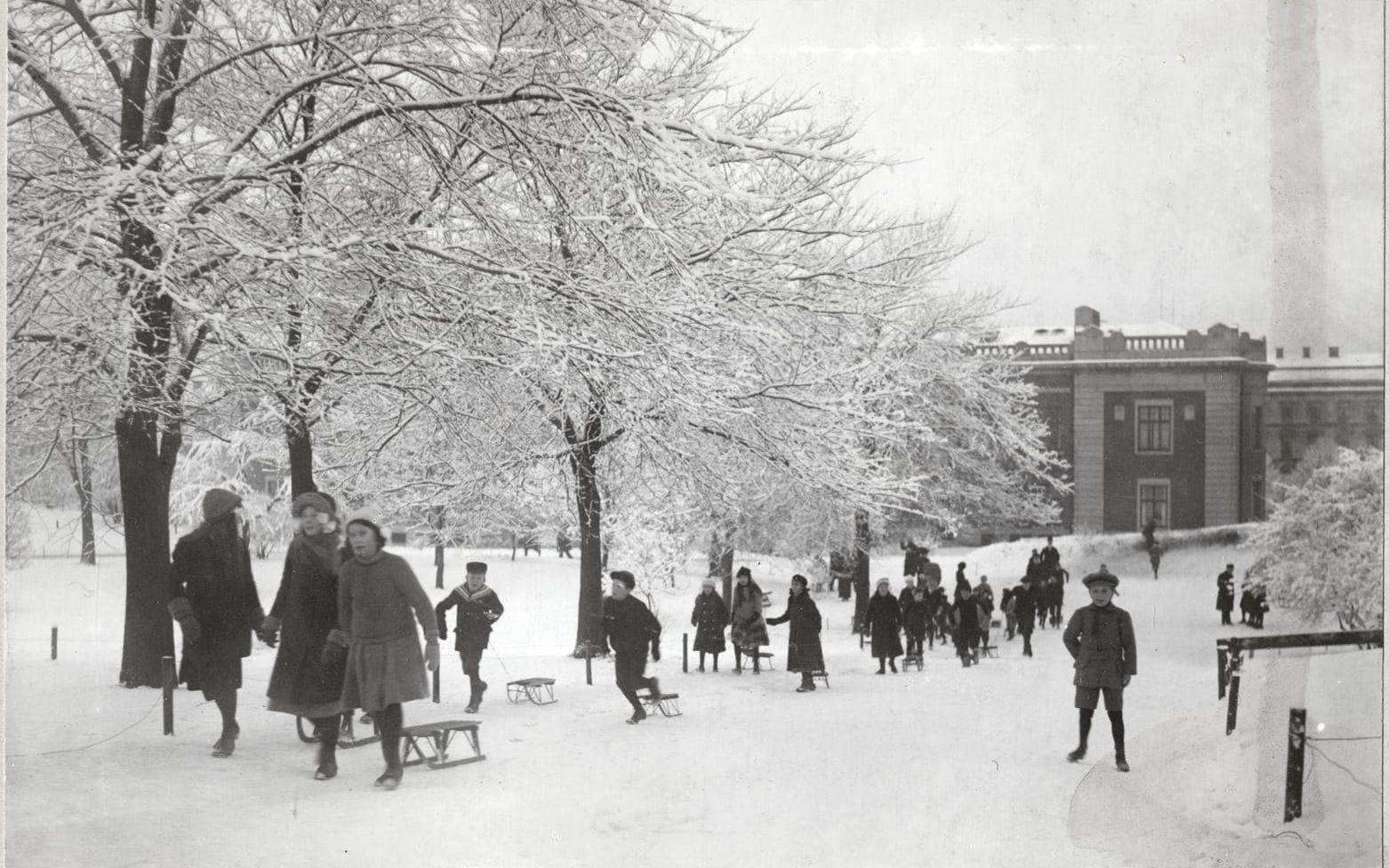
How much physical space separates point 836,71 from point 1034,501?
5.14 metres

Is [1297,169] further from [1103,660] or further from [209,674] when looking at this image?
[209,674]

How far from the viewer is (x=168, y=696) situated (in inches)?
218

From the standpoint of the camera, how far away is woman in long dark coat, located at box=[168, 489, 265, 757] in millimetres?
5594

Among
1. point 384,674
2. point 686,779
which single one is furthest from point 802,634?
point 384,674

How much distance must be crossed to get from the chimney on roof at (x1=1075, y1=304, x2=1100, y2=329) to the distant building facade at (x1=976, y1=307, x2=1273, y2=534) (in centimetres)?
2

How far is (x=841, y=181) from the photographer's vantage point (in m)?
7.61

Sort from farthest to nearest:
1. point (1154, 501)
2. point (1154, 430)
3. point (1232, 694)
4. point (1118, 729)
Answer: point (1154, 501) < point (1154, 430) < point (1118, 729) < point (1232, 694)

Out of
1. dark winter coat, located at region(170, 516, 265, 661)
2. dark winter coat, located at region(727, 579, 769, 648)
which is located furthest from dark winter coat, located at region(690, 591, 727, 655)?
dark winter coat, located at region(170, 516, 265, 661)

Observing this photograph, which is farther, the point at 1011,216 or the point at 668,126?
the point at 1011,216

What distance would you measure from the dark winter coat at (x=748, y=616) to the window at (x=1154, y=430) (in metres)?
3.65

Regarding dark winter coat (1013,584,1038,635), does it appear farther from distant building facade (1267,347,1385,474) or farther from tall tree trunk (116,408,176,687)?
tall tree trunk (116,408,176,687)

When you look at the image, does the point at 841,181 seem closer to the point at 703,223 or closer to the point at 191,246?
the point at 703,223

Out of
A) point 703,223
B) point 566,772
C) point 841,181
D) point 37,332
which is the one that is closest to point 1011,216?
point 841,181

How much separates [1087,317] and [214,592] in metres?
6.54
